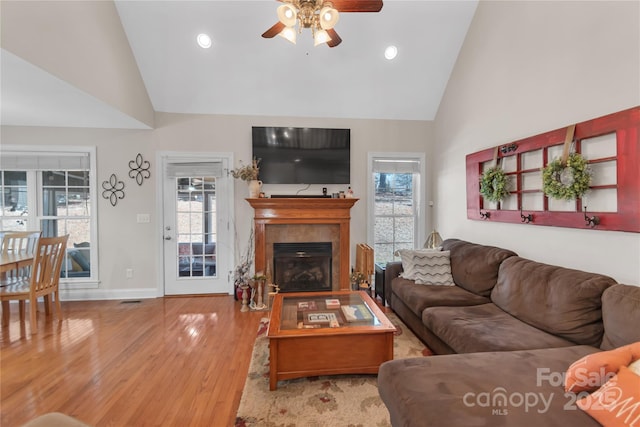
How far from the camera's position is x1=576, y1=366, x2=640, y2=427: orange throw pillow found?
3.62ft

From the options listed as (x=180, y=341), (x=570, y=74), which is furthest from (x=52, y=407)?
(x=570, y=74)

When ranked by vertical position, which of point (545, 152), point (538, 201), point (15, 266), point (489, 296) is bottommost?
point (489, 296)

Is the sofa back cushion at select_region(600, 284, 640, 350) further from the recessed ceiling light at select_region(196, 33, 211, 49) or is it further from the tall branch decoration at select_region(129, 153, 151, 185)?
the tall branch decoration at select_region(129, 153, 151, 185)

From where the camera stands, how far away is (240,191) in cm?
436

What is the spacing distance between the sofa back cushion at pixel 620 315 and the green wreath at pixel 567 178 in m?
0.74

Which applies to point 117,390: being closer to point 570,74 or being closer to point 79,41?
point 79,41

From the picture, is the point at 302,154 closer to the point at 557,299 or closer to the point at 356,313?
the point at 356,313

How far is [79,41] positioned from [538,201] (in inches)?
178

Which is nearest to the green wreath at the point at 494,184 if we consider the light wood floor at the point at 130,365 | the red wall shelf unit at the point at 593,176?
the red wall shelf unit at the point at 593,176

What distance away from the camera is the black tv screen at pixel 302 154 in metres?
4.28

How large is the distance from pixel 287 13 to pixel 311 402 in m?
2.72

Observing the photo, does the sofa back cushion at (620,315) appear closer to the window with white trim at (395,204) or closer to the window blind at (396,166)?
the window with white trim at (395,204)

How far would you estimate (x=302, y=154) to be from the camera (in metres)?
4.33

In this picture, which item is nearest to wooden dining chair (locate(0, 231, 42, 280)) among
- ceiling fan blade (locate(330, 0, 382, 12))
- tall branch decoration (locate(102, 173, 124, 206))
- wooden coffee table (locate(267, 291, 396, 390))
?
tall branch decoration (locate(102, 173, 124, 206))
